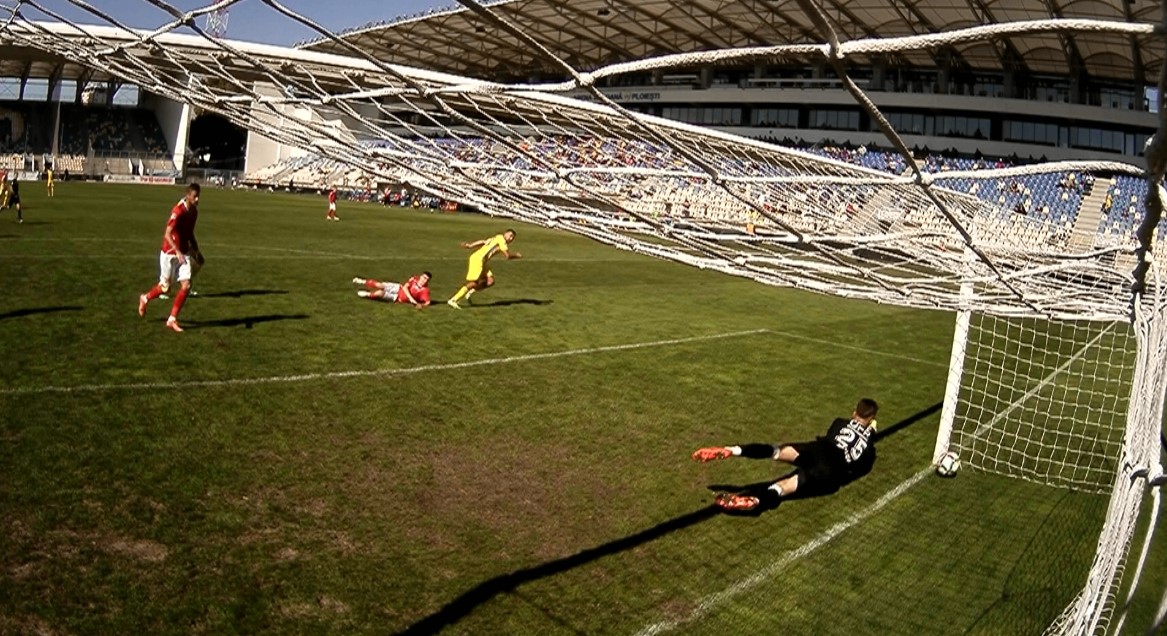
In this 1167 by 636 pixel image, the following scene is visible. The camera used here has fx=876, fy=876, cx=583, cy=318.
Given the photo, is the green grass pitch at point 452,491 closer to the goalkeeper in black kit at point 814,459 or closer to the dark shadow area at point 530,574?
the dark shadow area at point 530,574

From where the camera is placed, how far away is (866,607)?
4895mm

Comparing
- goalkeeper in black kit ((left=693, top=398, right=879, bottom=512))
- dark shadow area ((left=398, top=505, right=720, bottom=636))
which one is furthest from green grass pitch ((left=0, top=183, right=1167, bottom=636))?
goalkeeper in black kit ((left=693, top=398, right=879, bottom=512))

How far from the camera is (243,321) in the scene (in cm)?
1041

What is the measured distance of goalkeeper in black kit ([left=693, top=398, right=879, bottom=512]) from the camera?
6.19 m

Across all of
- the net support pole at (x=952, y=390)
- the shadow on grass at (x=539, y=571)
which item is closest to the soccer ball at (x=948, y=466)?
the net support pole at (x=952, y=390)

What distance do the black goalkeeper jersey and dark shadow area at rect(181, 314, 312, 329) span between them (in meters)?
6.71

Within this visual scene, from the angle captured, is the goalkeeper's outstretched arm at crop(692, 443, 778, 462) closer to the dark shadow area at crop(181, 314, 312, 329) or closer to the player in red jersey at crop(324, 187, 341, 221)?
the dark shadow area at crop(181, 314, 312, 329)

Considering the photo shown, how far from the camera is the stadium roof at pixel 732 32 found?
1403 inches

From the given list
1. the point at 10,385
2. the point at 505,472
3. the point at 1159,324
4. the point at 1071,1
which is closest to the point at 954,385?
the point at 1159,324

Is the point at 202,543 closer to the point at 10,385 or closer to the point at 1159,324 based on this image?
the point at 10,385

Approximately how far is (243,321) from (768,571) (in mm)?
7463

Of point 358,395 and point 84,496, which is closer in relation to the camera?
point 84,496

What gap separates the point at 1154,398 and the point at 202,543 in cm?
492

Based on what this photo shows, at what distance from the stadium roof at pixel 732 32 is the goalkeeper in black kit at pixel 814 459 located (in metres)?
27.9
